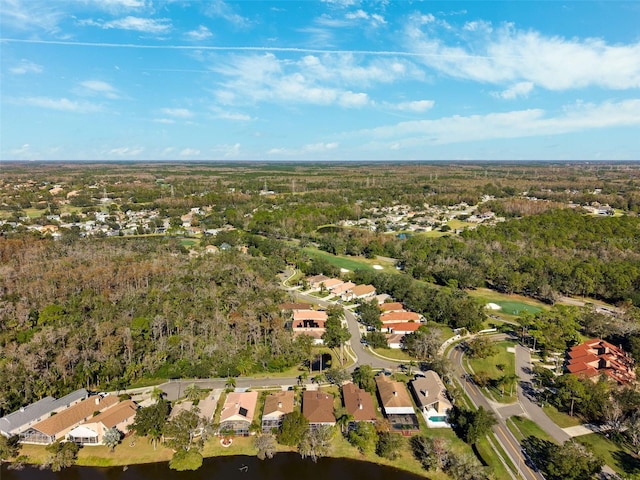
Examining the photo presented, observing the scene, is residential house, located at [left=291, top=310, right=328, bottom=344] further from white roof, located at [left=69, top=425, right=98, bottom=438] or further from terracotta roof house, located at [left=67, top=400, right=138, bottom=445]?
white roof, located at [left=69, top=425, right=98, bottom=438]

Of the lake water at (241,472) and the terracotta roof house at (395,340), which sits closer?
the lake water at (241,472)

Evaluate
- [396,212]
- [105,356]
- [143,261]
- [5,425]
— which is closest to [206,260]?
[143,261]

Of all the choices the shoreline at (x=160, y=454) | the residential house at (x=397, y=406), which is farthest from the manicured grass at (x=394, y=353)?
the shoreline at (x=160, y=454)

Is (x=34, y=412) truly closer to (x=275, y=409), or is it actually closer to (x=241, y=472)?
(x=241, y=472)

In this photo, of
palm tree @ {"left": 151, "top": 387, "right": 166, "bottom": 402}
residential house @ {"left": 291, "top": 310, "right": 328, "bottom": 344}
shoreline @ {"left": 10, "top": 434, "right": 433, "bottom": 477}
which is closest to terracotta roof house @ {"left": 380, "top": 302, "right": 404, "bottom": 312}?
residential house @ {"left": 291, "top": 310, "right": 328, "bottom": 344}

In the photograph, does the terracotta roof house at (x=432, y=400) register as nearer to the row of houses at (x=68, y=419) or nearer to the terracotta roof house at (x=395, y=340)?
the terracotta roof house at (x=395, y=340)

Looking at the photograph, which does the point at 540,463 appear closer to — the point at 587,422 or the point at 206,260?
Result: the point at 587,422

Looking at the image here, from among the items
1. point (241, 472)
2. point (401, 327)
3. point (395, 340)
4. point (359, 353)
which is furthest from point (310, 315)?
point (241, 472)
